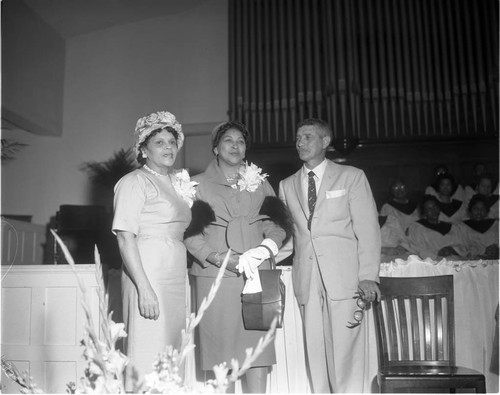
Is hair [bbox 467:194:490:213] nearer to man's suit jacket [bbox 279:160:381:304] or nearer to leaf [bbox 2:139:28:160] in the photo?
man's suit jacket [bbox 279:160:381:304]

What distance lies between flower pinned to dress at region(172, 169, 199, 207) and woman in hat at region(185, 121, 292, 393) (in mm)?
83

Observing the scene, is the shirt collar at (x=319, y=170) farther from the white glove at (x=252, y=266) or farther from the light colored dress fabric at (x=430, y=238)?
the light colored dress fabric at (x=430, y=238)

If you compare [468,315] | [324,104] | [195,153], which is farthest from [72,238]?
[468,315]

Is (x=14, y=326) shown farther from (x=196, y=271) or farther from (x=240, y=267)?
(x=240, y=267)

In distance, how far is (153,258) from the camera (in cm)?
226

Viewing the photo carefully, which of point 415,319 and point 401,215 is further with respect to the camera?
point 401,215

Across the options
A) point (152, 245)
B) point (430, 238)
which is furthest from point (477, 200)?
point (152, 245)

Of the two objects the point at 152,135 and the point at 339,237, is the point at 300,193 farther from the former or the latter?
the point at 152,135

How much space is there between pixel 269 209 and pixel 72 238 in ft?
11.1

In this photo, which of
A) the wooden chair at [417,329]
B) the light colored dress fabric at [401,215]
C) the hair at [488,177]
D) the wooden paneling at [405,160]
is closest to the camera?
the wooden chair at [417,329]

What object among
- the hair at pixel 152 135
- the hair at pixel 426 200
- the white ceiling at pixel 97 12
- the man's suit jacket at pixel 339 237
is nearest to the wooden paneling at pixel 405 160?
the hair at pixel 426 200

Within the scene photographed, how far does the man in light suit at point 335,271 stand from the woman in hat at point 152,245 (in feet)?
2.02

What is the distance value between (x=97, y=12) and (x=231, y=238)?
4930mm

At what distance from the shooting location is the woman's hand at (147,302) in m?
2.16
